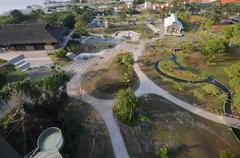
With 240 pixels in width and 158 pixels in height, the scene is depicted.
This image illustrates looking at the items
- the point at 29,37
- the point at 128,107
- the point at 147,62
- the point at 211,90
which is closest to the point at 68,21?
the point at 29,37

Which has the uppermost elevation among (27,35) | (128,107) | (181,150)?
(27,35)

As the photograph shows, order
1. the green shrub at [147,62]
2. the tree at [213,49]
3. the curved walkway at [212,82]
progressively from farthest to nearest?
1. the green shrub at [147,62]
2. the tree at [213,49]
3. the curved walkway at [212,82]

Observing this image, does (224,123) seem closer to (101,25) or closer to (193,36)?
(193,36)

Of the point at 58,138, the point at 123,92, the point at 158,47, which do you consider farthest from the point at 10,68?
the point at 158,47

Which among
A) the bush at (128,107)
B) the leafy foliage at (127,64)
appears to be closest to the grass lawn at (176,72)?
the leafy foliage at (127,64)

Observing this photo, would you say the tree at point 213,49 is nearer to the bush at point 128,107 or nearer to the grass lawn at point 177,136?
the grass lawn at point 177,136

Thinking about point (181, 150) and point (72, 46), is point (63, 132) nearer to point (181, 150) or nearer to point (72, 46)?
point (181, 150)

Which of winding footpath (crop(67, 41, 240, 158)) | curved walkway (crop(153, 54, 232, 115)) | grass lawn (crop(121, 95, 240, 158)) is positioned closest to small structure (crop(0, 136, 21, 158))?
winding footpath (crop(67, 41, 240, 158))

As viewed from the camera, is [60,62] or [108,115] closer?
[108,115]
